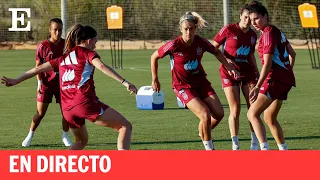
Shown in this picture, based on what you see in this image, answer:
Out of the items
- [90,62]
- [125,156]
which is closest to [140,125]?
[90,62]

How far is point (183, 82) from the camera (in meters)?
12.4

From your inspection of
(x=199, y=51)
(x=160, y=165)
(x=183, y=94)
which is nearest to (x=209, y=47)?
(x=199, y=51)

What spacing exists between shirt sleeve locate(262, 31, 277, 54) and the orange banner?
4.06m

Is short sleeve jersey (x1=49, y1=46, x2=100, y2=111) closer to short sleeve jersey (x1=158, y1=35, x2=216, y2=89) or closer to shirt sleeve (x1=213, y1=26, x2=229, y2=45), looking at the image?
short sleeve jersey (x1=158, y1=35, x2=216, y2=89)

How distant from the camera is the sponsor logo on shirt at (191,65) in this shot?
12.3 metres

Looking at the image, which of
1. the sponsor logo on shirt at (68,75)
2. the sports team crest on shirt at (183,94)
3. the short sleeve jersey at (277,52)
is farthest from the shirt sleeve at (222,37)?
the sponsor logo on shirt at (68,75)

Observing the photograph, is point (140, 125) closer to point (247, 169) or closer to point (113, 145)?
point (113, 145)

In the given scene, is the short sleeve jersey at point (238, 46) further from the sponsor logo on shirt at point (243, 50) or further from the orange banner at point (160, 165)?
the orange banner at point (160, 165)

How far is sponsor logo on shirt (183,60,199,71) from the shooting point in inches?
485

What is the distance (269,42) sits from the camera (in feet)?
37.6

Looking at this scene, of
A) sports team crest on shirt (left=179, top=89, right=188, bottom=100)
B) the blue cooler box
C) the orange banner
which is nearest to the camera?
the orange banner

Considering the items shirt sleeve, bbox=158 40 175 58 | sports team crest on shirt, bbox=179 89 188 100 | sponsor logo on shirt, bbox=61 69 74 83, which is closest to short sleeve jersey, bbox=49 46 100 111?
sponsor logo on shirt, bbox=61 69 74 83

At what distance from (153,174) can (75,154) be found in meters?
0.68

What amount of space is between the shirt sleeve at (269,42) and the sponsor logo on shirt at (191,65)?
3.94ft
